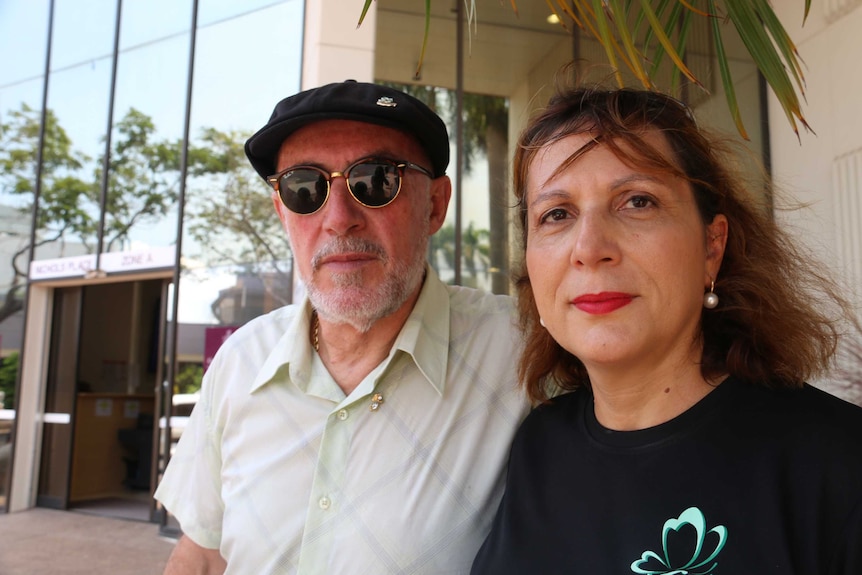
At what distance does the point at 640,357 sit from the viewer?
4.16ft

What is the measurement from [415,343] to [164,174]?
23.5 ft

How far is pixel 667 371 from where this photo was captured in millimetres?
1304

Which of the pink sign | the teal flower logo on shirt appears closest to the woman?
the teal flower logo on shirt

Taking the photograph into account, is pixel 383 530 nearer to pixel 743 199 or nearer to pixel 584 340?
pixel 584 340

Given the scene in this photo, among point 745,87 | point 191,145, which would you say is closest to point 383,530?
point 745,87

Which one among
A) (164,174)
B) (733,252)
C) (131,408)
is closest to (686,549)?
(733,252)

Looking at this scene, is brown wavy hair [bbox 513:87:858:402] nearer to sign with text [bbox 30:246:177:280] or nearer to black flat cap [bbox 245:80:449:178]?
black flat cap [bbox 245:80:449:178]

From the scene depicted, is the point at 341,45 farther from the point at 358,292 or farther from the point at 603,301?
the point at 603,301

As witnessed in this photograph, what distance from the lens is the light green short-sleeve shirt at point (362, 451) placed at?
1.54m

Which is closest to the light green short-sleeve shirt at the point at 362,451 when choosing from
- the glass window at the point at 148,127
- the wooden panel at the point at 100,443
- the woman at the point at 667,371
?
the woman at the point at 667,371

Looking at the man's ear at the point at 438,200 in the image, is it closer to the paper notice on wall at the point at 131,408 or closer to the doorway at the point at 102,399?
the doorway at the point at 102,399

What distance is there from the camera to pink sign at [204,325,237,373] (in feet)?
24.0

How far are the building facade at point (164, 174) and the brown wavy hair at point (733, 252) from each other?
4.17 meters

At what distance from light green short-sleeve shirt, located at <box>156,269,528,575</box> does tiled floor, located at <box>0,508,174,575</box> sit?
191 inches
